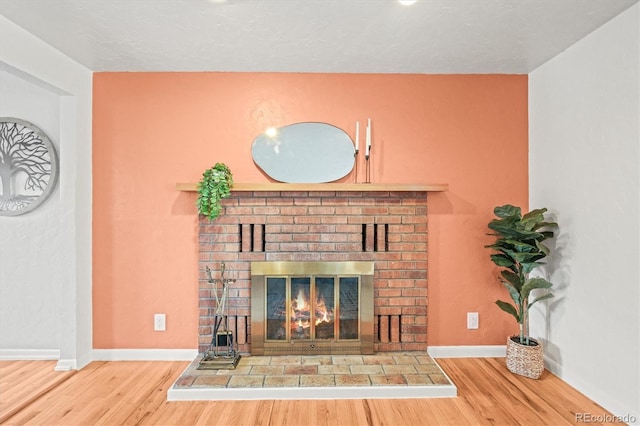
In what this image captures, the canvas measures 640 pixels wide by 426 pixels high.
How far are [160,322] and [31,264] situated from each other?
119 cm

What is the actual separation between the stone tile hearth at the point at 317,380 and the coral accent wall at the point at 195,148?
1.69ft

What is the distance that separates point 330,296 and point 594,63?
2432mm

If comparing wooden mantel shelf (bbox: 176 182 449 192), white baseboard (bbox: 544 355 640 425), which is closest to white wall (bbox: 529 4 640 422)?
white baseboard (bbox: 544 355 640 425)

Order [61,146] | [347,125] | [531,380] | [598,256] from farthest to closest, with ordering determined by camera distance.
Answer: [347,125] → [61,146] → [531,380] → [598,256]

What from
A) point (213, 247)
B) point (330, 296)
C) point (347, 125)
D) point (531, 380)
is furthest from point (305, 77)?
point (531, 380)

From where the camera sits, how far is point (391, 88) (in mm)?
3053

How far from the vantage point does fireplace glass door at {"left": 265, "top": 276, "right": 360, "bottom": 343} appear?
2.96 metres

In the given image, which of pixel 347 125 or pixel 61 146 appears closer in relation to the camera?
pixel 61 146

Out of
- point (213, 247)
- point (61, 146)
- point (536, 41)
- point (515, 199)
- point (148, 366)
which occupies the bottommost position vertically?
point (148, 366)

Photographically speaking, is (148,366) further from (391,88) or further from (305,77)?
(391,88)

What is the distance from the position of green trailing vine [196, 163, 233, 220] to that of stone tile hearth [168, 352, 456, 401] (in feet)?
3.85

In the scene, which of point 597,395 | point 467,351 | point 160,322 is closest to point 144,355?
point 160,322

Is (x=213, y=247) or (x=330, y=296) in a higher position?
(x=213, y=247)

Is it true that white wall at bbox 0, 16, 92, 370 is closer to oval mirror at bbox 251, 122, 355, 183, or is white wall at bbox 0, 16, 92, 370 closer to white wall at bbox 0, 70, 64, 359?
white wall at bbox 0, 70, 64, 359
